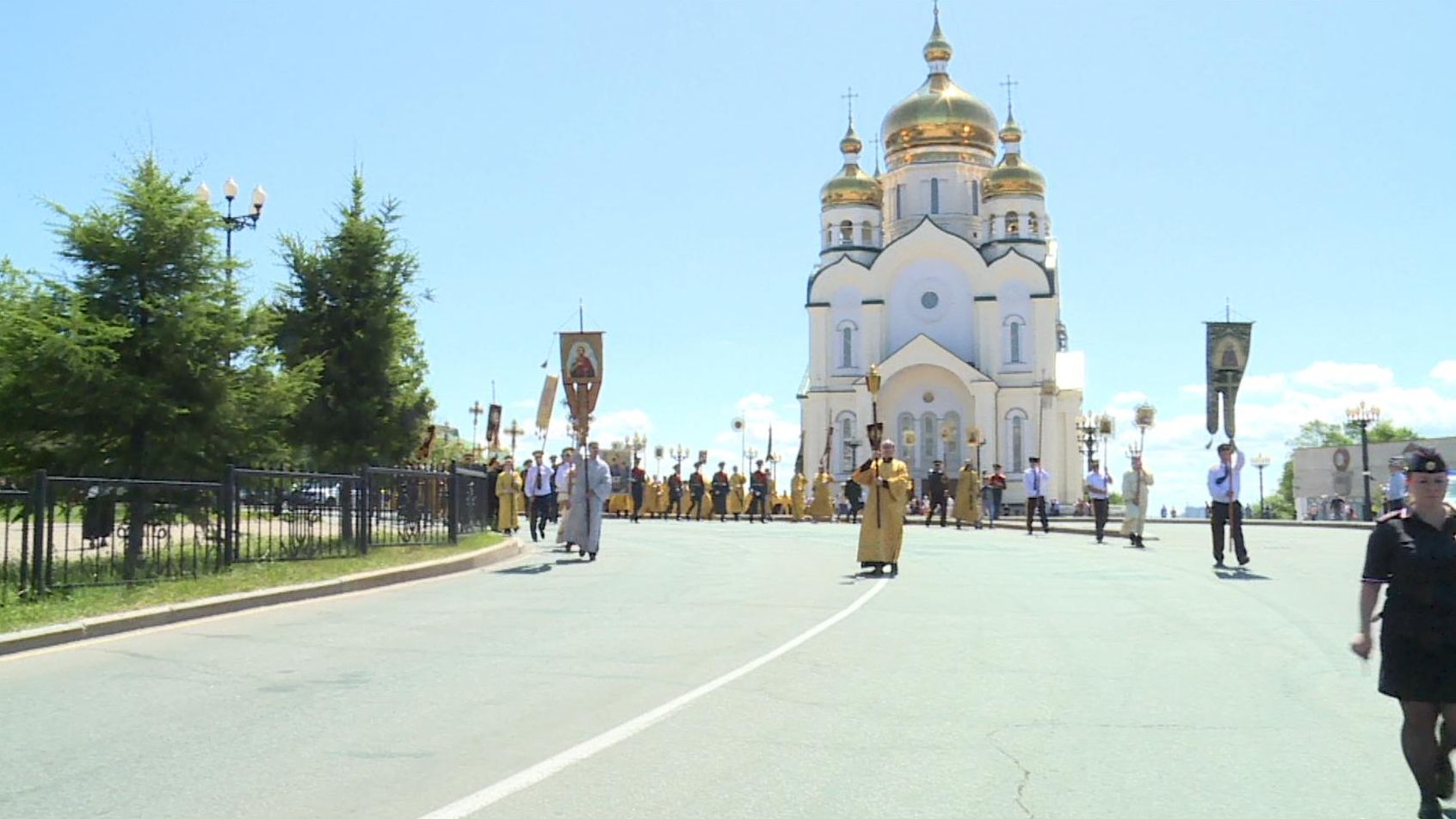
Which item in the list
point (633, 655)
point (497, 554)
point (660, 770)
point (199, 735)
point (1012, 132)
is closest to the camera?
point (660, 770)

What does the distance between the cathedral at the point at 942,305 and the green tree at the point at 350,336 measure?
4472 centimetres

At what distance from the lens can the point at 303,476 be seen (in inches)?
658

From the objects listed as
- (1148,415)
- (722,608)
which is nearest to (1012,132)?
(1148,415)

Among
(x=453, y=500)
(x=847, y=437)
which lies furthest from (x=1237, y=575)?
(x=847, y=437)

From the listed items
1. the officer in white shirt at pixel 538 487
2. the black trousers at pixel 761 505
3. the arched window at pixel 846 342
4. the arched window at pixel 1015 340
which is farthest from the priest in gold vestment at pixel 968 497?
the arched window at pixel 846 342

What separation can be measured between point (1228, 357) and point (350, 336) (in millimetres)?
15581

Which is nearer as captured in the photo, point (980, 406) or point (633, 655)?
point (633, 655)

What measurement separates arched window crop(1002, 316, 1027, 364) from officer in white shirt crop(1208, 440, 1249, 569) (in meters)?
50.9

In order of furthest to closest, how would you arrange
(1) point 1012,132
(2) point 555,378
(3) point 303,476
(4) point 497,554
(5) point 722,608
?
(1) point 1012,132 < (2) point 555,378 < (4) point 497,554 < (3) point 303,476 < (5) point 722,608

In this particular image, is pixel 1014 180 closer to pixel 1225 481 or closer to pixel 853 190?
pixel 853 190

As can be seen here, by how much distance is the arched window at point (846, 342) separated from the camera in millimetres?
73125

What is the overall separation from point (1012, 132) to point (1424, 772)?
7364 centimetres

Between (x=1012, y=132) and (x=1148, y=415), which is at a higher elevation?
(x=1012, y=132)

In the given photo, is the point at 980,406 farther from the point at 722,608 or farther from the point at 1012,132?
the point at 722,608
